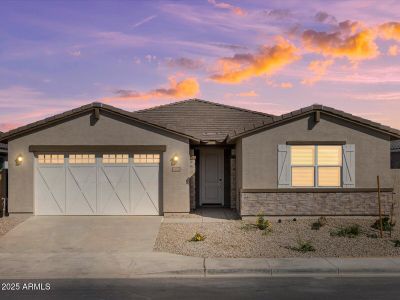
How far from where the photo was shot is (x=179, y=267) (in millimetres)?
11430

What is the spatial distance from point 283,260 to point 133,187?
27.1 feet

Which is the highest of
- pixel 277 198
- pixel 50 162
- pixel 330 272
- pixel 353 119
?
pixel 353 119

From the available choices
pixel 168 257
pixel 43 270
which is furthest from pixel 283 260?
pixel 43 270

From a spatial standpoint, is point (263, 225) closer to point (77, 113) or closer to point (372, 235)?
point (372, 235)

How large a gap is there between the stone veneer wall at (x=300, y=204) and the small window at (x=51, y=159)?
22.6ft

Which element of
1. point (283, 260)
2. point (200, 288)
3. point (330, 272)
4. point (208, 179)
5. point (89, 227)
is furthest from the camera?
point (208, 179)

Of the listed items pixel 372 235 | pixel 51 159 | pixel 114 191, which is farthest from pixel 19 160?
pixel 372 235

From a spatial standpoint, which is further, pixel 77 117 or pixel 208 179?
pixel 208 179

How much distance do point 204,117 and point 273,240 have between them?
10.8 m

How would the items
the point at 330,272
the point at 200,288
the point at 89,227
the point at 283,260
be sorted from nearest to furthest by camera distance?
the point at 200,288 → the point at 330,272 → the point at 283,260 → the point at 89,227

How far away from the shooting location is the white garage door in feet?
62.3

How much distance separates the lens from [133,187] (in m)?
19.0

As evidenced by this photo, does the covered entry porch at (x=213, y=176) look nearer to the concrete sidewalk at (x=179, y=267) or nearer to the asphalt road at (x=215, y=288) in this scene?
the concrete sidewalk at (x=179, y=267)

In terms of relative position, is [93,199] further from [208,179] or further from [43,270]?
[43,270]
